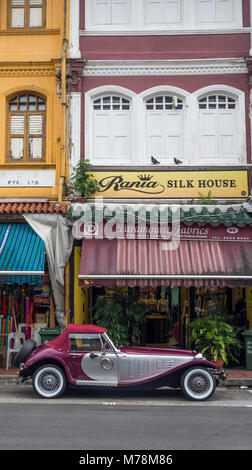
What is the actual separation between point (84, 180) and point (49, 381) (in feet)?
19.0

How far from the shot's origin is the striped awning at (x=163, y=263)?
36.8 ft

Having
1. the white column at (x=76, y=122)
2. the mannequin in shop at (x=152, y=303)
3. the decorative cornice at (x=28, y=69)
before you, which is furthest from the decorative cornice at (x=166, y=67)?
the mannequin in shop at (x=152, y=303)

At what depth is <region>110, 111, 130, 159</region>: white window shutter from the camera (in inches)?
536

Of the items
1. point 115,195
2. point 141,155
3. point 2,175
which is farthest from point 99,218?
point 2,175

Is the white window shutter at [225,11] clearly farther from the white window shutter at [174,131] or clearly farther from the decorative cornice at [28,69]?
the decorative cornice at [28,69]

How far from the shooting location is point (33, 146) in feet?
45.4

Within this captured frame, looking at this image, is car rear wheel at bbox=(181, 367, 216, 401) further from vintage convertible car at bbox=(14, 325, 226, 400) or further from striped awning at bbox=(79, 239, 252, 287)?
striped awning at bbox=(79, 239, 252, 287)

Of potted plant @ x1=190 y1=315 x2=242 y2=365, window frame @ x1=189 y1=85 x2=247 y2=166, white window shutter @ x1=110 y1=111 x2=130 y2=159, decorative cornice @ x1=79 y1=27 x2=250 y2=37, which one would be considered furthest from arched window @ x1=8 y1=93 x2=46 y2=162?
potted plant @ x1=190 y1=315 x2=242 y2=365

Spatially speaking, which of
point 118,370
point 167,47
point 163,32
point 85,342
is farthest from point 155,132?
point 118,370

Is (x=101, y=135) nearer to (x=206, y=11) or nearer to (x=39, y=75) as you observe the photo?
(x=39, y=75)

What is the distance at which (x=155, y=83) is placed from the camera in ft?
44.4

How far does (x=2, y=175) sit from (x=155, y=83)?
4.95 metres

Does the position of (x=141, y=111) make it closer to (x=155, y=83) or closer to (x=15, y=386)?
(x=155, y=83)

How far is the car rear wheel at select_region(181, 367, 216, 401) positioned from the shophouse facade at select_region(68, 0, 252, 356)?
13.7 feet
